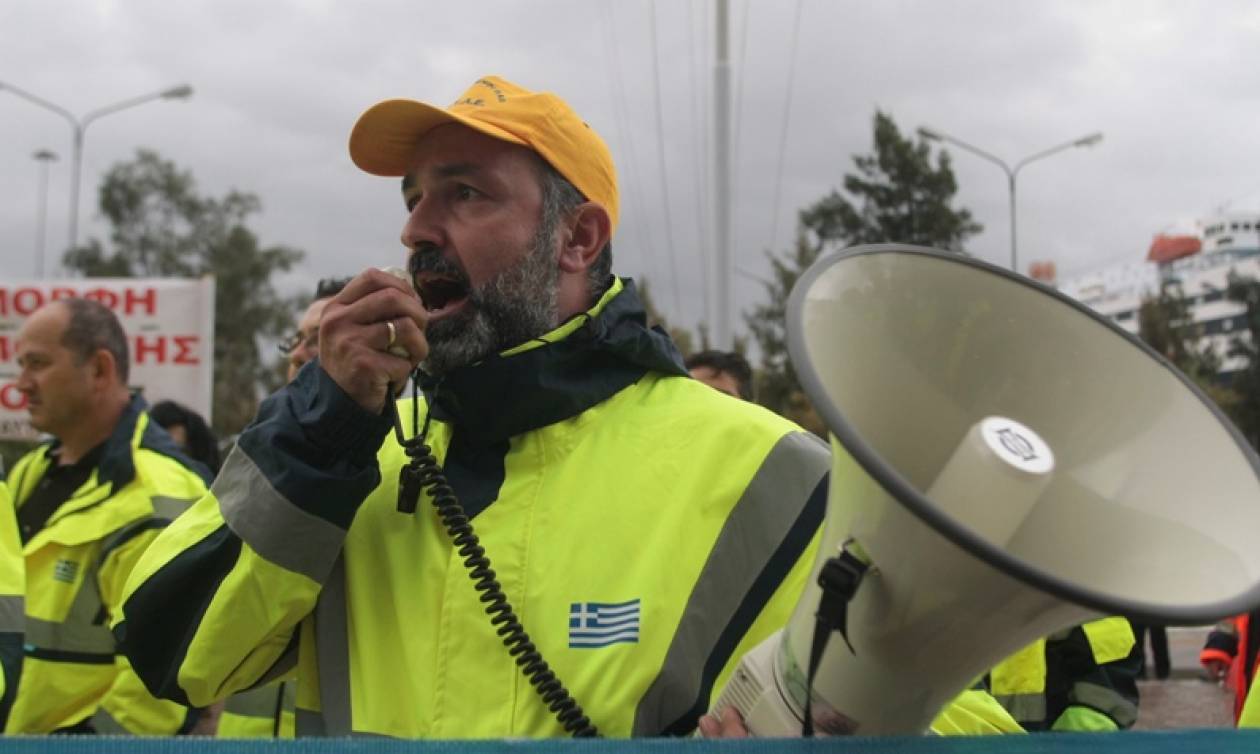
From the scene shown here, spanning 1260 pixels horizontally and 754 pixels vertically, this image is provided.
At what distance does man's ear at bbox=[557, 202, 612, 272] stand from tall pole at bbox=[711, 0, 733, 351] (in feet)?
23.2

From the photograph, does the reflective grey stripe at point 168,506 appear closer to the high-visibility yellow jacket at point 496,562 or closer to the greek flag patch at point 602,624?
the high-visibility yellow jacket at point 496,562

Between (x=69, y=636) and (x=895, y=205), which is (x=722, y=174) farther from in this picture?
(x=895, y=205)

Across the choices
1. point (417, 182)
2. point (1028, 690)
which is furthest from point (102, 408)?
point (1028, 690)

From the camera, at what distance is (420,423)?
6.28ft

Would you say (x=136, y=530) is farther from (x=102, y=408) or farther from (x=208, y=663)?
(x=208, y=663)

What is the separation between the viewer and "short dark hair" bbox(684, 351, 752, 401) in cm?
504

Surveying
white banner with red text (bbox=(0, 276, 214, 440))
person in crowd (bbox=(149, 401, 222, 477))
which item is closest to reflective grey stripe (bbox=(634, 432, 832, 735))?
person in crowd (bbox=(149, 401, 222, 477))

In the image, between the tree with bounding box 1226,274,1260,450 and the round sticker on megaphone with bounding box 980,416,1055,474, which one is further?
the tree with bounding box 1226,274,1260,450

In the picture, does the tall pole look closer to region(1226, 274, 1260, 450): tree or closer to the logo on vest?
the logo on vest

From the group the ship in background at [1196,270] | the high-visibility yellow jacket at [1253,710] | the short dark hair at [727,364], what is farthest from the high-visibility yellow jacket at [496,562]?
the ship in background at [1196,270]

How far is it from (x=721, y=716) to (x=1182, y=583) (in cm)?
47

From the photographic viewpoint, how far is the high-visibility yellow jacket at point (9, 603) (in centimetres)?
219

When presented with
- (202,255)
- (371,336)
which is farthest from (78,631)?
(202,255)

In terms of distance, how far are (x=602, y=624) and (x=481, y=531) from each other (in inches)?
9.2
